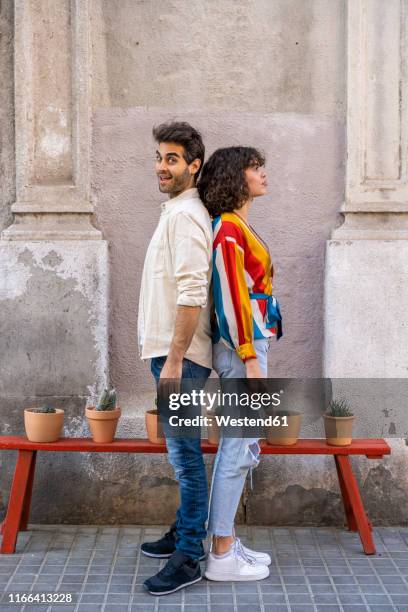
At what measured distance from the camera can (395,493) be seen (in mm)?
4828

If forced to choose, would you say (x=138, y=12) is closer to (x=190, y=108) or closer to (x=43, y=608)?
(x=190, y=108)

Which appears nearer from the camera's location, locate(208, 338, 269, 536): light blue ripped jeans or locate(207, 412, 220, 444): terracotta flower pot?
locate(208, 338, 269, 536): light blue ripped jeans

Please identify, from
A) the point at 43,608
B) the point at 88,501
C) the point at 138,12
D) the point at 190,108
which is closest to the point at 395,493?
the point at 88,501

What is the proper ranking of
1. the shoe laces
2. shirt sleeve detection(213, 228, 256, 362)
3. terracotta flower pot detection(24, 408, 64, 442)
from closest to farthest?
shirt sleeve detection(213, 228, 256, 362), the shoe laces, terracotta flower pot detection(24, 408, 64, 442)

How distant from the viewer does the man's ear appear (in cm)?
394

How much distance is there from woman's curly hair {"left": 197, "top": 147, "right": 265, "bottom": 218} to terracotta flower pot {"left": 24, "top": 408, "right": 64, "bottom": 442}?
139 cm

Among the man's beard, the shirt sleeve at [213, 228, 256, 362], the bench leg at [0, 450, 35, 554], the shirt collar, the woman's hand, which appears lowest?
the bench leg at [0, 450, 35, 554]

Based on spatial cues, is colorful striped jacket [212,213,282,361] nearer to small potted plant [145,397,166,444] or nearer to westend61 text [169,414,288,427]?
westend61 text [169,414,288,427]

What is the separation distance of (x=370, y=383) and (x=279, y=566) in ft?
4.00

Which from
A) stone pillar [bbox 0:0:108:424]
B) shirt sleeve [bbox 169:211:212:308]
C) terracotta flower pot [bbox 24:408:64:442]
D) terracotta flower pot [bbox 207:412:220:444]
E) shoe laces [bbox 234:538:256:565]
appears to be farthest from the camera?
stone pillar [bbox 0:0:108:424]

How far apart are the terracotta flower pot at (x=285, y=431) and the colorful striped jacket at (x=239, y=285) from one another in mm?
609

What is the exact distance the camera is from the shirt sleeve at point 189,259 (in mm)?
3637

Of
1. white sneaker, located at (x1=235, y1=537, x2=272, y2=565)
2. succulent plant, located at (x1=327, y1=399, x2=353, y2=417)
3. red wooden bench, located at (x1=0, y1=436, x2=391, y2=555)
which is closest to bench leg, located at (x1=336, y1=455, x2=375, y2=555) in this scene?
red wooden bench, located at (x1=0, y1=436, x2=391, y2=555)

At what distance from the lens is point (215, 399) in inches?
162
